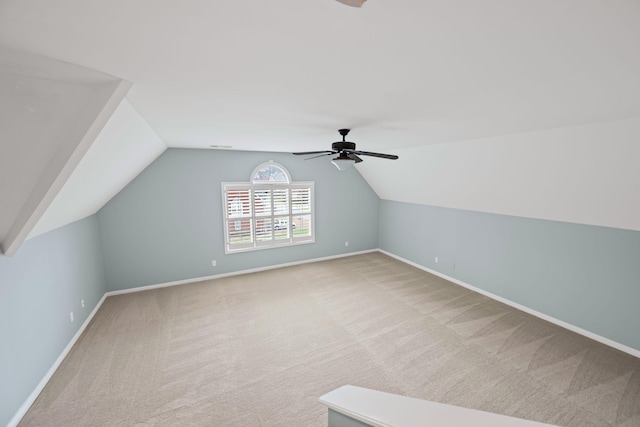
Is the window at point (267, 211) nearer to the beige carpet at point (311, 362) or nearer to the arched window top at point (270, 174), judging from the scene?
the arched window top at point (270, 174)

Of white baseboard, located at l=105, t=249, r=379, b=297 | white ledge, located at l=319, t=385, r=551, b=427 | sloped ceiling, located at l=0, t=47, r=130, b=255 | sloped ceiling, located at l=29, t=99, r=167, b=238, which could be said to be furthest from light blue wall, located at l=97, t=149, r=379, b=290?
white ledge, located at l=319, t=385, r=551, b=427

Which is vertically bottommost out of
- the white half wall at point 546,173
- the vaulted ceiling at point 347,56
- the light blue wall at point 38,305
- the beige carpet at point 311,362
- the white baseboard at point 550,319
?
the beige carpet at point 311,362

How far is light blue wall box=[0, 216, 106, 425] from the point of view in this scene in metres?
2.14

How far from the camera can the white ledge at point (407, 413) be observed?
989 mm

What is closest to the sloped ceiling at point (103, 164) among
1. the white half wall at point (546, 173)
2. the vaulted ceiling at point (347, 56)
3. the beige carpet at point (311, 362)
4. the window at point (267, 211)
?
the vaulted ceiling at point (347, 56)

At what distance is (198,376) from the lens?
268 centimetres

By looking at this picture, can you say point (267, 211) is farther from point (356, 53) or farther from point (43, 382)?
point (356, 53)

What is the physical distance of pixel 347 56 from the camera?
1.34 meters

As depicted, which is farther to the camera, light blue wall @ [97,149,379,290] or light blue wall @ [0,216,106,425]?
light blue wall @ [97,149,379,290]

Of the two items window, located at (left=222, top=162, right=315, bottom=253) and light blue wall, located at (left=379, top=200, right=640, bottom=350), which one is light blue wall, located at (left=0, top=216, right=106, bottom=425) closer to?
window, located at (left=222, top=162, right=315, bottom=253)

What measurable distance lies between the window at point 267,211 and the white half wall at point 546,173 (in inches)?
92.6

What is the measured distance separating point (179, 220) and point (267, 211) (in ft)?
5.53

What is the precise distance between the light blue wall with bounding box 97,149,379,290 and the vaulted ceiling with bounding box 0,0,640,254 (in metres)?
2.02

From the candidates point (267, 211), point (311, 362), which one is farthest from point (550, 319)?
point (267, 211)
